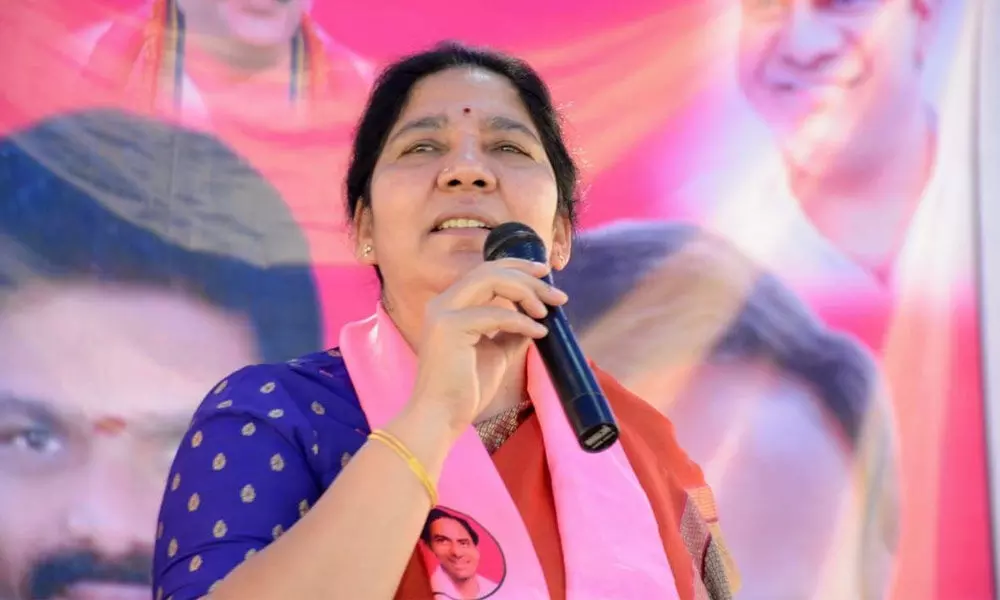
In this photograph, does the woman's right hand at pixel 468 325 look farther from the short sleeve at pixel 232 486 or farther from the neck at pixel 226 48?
the neck at pixel 226 48

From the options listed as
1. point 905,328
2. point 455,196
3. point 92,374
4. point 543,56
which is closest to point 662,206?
point 543,56

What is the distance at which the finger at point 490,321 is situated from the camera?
36.1 inches

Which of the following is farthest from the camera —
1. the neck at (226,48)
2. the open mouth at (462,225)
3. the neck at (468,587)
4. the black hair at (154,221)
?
the neck at (226,48)

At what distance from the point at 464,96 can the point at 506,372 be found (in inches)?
15.7

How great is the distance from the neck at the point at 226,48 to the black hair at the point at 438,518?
1.40m

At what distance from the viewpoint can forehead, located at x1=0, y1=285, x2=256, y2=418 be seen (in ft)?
6.25

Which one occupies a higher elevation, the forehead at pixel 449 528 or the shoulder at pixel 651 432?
the shoulder at pixel 651 432

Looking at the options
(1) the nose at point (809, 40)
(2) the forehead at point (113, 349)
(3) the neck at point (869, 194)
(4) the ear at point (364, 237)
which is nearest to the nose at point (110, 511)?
(2) the forehead at point (113, 349)

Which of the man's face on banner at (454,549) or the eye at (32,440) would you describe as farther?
the eye at (32,440)

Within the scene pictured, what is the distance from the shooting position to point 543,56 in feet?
7.57

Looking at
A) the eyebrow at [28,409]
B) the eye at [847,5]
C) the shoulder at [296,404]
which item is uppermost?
the eye at [847,5]

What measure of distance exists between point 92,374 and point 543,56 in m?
1.22

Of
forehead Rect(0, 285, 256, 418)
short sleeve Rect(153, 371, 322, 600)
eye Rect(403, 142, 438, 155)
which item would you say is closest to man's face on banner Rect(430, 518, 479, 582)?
short sleeve Rect(153, 371, 322, 600)

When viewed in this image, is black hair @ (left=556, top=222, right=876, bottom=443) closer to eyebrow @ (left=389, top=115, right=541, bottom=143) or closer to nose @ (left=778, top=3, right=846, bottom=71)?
nose @ (left=778, top=3, right=846, bottom=71)
